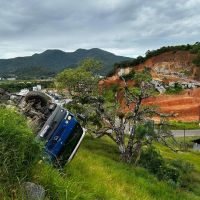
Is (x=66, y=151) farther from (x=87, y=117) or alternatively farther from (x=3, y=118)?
(x=87, y=117)

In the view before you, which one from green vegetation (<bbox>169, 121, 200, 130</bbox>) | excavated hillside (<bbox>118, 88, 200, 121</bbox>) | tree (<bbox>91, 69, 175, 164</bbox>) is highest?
tree (<bbox>91, 69, 175, 164</bbox>)

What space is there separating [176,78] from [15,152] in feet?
343

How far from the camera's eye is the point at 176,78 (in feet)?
358

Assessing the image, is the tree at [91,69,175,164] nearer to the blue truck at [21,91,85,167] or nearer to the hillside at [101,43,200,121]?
the blue truck at [21,91,85,167]

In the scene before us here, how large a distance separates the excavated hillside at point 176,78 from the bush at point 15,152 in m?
72.0

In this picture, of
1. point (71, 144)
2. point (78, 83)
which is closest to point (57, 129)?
point (71, 144)

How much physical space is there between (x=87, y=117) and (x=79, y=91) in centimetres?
503

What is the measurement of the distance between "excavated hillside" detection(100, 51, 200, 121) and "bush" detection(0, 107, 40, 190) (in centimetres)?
7204

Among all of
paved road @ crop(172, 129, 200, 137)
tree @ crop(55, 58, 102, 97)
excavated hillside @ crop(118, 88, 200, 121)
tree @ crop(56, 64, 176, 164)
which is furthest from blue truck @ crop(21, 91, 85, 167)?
A: excavated hillside @ crop(118, 88, 200, 121)

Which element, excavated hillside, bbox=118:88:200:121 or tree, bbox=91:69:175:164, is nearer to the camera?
tree, bbox=91:69:175:164

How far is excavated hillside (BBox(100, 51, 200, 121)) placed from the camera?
83688mm

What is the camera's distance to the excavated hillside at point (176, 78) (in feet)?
275

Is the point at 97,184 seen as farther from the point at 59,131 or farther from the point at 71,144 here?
the point at 59,131

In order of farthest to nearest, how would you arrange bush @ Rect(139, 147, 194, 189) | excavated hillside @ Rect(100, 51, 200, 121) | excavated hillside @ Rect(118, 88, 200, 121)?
1. excavated hillside @ Rect(100, 51, 200, 121)
2. excavated hillside @ Rect(118, 88, 200, 121)
3. bush @ Rect(139, 147, 194, 189)
